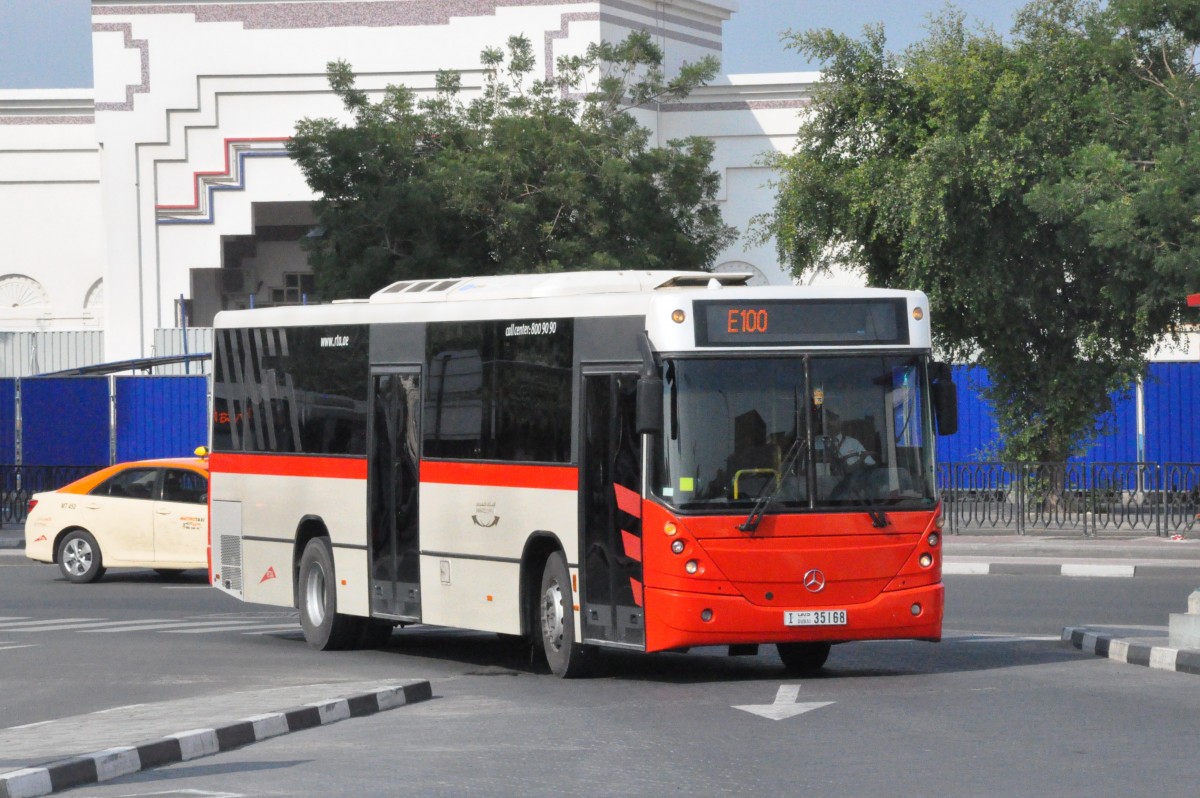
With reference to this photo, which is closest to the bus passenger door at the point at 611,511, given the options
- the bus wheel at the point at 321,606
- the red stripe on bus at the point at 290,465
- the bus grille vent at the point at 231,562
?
the red stripe on bus at the point at 290,465

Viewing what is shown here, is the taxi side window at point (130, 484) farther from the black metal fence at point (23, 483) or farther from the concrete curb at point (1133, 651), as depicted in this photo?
the concrete curb at point (1133, 651)

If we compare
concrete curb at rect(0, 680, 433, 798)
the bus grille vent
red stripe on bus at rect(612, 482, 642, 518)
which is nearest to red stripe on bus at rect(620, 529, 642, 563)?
red stripe on bus at rect(612, 482, 642, 518)

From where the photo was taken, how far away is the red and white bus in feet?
40.8

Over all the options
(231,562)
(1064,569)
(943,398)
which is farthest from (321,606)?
(1064,569)

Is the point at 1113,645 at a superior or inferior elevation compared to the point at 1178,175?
inferior

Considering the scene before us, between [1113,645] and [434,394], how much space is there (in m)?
5.43

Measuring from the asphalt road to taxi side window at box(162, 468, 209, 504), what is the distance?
4433 mm

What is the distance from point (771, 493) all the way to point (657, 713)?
6.24 feet

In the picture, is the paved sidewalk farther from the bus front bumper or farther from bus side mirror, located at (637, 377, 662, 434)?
bus side mirror, located at (637, 377, 662, 434)

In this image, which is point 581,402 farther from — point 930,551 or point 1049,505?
point 1049,505

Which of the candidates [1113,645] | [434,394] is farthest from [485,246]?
[1113,645]

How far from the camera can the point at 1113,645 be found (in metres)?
13.9

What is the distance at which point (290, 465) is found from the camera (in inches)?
637

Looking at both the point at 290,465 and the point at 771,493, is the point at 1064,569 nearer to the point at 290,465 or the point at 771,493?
the point at 290,465
